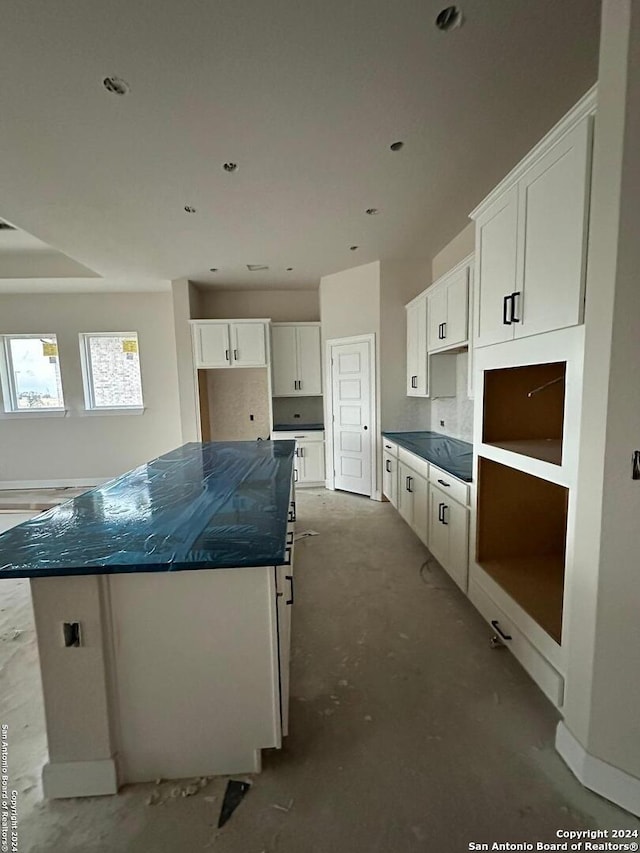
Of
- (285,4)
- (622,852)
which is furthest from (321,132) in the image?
(622,852)

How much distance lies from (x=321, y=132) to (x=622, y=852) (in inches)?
133

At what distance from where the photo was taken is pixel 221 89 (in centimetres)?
185

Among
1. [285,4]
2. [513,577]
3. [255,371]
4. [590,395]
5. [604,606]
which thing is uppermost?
[285,4]

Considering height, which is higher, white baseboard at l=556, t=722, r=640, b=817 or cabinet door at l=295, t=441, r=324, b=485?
cabinet door at l=295, t=441, r=324, b=485

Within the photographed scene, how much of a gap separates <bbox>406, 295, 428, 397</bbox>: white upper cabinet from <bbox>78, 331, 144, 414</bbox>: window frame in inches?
165

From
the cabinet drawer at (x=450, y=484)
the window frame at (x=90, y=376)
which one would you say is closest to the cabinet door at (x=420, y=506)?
the cabinet drawer at (x=450, y=484)

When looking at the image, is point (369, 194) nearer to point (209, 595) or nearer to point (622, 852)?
point (209, 595)

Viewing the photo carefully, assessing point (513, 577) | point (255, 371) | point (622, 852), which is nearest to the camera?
point (622, 852)

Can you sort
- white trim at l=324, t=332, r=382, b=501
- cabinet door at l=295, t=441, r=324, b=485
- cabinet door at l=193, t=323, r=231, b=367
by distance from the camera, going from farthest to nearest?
cabinet door at l=295, t=441, r=324, b=485, cabinet door at l=193, t=323, r=231, b=367, white trim at l=324, t=332, r=382, b=501

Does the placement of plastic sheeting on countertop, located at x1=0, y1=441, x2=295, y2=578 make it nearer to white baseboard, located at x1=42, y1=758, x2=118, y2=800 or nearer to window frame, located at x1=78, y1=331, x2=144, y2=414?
white baseboard, located at x1=42, y1=758, x2=118, y2=800

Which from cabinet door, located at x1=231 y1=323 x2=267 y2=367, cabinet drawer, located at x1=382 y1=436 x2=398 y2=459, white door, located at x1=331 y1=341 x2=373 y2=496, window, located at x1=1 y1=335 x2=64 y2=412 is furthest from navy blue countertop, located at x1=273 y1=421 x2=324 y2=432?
window, located at x1=1 y1=335 x2=64 y2=412

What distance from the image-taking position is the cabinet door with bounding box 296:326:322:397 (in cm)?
524

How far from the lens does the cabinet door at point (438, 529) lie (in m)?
2.58

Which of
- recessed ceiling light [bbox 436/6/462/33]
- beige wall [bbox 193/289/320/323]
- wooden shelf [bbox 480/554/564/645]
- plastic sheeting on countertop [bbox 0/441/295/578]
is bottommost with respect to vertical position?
wooden shelf [bbox 480/554/564/645]
